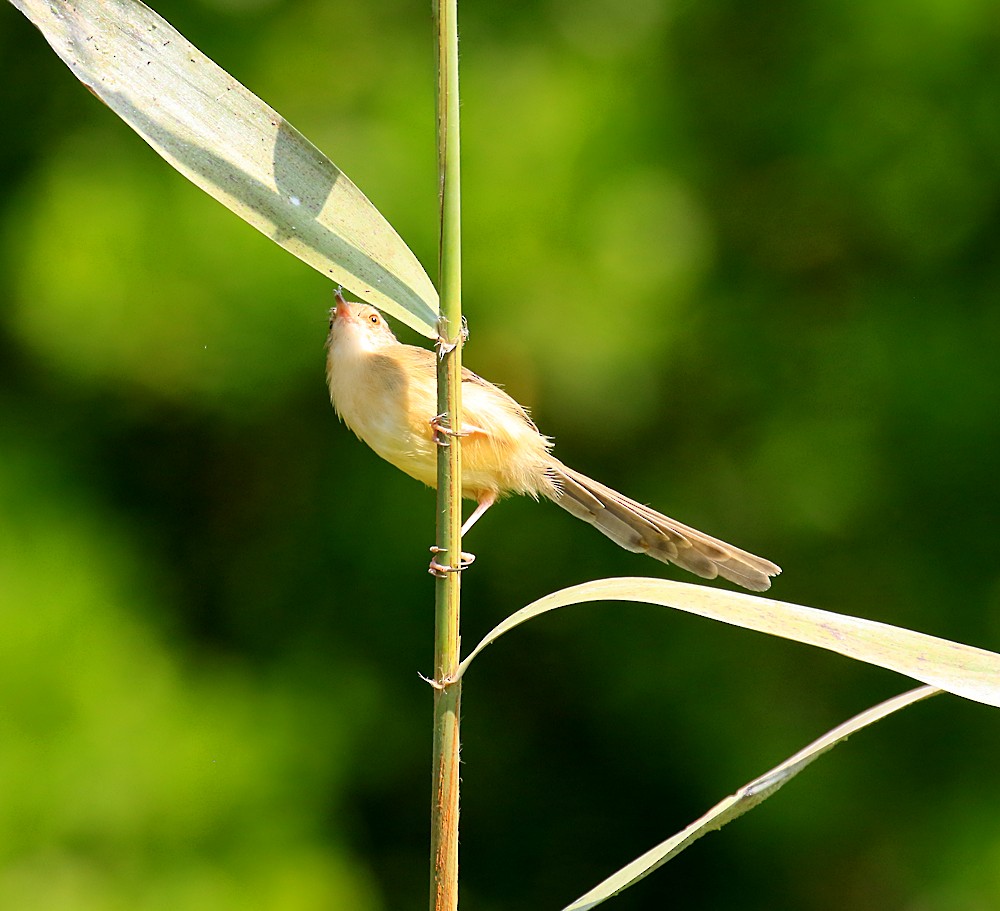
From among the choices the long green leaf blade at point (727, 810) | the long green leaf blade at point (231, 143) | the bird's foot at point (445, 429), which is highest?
the long green leaf blade at point (231, 143)

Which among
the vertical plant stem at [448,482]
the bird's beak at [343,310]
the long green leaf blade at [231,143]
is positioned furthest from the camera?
the bird's beak at [343,310]

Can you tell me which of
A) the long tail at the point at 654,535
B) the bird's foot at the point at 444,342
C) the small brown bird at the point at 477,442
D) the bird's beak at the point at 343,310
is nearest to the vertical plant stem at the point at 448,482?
the bird's foot at the point at 444,342

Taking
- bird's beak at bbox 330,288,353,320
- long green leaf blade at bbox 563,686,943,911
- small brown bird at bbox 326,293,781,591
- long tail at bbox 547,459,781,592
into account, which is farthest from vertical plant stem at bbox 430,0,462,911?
bird's beak at bbox 330,288,353,320

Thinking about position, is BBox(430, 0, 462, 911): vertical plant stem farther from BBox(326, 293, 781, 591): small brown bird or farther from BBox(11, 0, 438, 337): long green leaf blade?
BBox(326, 293, 781, 591): small brown bird

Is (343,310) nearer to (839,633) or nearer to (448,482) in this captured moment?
(448,482)

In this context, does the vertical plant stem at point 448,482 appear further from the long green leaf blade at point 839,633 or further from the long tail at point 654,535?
the long tail at point 654,535

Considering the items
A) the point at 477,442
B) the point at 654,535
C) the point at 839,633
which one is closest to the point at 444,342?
the point at 839,633

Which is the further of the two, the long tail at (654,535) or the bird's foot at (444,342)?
the long tail at (654,535)
